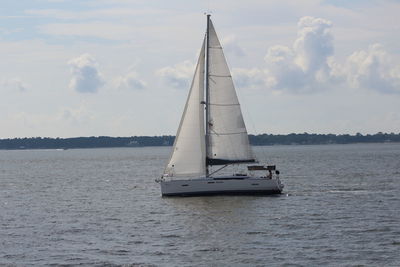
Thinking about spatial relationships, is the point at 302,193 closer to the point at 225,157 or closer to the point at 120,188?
the point at 225,157

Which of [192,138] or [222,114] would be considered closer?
[222,114]

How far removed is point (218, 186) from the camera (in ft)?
175

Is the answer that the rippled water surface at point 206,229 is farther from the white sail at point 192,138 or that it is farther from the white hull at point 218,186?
the white sail at point 192,138

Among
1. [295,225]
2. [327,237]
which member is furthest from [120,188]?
[327,237]

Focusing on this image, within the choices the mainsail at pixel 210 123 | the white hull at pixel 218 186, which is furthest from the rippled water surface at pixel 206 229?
the mainsail at pixel 210 123

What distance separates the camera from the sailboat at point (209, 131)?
54.8m

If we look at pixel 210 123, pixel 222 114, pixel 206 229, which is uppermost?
pixel 222 114

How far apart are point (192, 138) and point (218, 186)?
4206mm

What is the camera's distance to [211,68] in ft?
180

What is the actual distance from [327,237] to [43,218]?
18766 millimetres

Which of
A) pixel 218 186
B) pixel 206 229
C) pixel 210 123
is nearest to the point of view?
pixel 206 229

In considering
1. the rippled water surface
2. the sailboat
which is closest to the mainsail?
the sailboat

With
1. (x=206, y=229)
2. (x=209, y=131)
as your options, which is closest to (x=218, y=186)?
(x=209, y=131)

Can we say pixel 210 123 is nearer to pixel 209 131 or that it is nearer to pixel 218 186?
pixel 209 131
